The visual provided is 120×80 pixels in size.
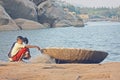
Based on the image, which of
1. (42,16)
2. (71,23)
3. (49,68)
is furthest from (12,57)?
(71,23)

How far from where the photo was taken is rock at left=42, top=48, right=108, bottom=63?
38.8 ft

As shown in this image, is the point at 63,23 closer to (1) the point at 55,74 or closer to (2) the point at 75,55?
(2) the point at 75,55

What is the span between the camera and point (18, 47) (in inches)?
446

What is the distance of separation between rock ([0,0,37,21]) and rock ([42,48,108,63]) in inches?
2591

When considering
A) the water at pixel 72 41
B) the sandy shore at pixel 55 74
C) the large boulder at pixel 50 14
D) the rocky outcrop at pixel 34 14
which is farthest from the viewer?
the large boulder at pixel 50 14

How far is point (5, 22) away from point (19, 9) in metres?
9.48

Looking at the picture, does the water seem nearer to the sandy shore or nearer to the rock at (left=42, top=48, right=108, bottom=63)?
the rock at (left=42, top=48, right=108, bottom=63)

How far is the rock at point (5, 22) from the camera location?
6931 centimetres

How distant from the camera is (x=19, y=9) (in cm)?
7875

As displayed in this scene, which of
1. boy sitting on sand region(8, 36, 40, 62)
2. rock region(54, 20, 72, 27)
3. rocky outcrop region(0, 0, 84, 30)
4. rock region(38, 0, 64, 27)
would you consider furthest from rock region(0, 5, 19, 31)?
boy sitting on sand region(8, 36, 40, 62)

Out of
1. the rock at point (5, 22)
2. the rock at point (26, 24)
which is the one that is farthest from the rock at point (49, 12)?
the rock at point (5, 22)

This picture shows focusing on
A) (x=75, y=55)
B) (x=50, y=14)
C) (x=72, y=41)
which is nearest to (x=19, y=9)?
(x=50, y=14)

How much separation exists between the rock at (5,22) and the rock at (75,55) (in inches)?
2251

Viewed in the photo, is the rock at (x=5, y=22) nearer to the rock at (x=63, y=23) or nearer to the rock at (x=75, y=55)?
the rock at (x=63, y=23)
